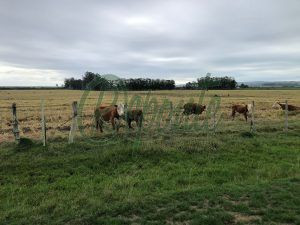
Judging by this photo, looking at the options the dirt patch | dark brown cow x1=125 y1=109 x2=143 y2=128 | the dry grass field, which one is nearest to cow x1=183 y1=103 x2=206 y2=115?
the dry grass field

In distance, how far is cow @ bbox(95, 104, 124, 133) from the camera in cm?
1614

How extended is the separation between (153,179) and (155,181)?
15 centimetres

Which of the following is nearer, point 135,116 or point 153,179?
point 153,179

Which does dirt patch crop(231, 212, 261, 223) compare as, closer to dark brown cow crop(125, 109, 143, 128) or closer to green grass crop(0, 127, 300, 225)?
green grass crop(0, 127, 300, 225)

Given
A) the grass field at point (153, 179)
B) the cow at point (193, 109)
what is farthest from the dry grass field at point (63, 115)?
the grass field at point (153, 179)

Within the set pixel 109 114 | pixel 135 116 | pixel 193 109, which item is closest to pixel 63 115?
pixel 193 109

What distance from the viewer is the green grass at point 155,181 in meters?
6.52

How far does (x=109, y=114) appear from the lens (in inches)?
643

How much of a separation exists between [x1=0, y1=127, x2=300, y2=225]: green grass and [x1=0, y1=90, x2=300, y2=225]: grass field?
0.7 inches

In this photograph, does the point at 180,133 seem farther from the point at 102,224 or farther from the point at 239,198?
the point at 102,224

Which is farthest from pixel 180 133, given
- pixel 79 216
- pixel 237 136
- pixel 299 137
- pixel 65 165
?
pixel 79 216

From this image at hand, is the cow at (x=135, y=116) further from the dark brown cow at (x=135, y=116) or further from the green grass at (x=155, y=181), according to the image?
the green grass at (x=155, y=181)

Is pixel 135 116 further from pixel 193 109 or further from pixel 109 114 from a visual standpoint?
pixel 193 109

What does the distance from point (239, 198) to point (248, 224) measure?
4.67 ft
